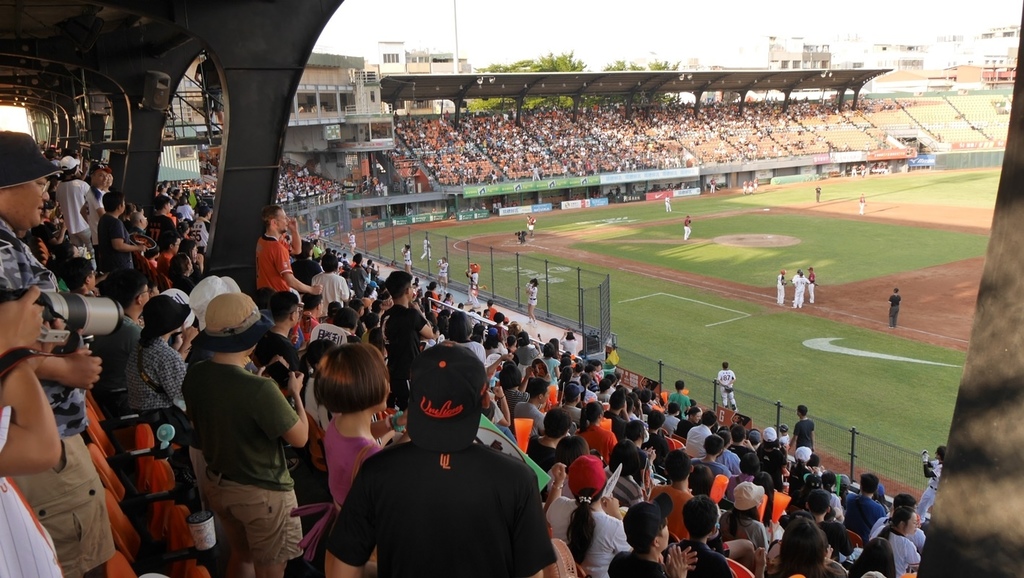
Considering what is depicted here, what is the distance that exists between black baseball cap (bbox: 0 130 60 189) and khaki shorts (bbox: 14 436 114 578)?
47.5 inches

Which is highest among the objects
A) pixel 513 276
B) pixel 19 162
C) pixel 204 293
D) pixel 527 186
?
pixel 19 162

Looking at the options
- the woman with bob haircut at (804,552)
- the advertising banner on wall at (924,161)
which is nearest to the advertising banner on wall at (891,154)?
the advertising banner on wall at (924,161)

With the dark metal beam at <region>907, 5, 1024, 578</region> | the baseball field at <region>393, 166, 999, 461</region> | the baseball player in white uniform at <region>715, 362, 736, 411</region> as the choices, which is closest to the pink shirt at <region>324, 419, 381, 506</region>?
the dark metal beam at <region>907, 5, 1024, 578</region>

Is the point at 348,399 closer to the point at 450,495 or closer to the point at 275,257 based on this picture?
the point at 450,495

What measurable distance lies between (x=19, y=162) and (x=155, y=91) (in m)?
12.9

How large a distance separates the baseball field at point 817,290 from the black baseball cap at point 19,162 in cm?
1484

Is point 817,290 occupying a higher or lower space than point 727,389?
lower

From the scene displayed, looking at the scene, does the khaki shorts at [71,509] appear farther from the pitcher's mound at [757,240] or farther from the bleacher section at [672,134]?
the bleacher section at [672,134]

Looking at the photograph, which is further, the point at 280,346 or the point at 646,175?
the point at 646,175

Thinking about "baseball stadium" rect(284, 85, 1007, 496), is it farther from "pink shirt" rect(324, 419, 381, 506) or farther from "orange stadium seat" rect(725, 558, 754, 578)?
"pink shirt" rect(324, 419, 381, 506)

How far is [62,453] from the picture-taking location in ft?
11.1

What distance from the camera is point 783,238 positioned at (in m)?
37.3

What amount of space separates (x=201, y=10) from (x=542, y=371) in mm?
5731

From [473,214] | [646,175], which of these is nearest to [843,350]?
[473,214]
